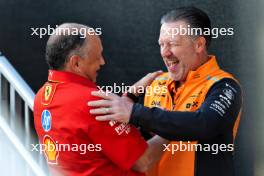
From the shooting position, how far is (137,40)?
4234mm

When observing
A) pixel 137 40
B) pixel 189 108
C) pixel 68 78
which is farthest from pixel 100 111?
pixel 137 40

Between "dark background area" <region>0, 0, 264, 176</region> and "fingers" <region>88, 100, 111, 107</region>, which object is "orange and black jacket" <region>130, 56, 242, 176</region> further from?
"dark background area" <region>0, 0, 264, 176</region>

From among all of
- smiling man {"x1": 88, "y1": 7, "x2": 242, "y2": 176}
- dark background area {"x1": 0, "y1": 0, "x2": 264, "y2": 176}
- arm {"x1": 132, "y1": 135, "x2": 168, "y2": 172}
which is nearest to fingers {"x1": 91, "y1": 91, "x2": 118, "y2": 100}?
smiling man {"x1": 88, "y1": 7, "x2": 242, "y2": 176}

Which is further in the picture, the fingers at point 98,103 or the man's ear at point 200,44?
the man's ear at point 200,44

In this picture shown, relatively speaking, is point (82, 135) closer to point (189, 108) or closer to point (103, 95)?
point (103, 95)

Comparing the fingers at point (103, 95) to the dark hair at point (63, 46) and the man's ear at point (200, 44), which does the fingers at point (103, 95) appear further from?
the man's ear at point (200, 44)

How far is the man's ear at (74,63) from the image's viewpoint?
253cm

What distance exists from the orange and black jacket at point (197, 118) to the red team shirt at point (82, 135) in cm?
11

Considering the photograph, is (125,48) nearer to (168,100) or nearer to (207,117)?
(168,100)

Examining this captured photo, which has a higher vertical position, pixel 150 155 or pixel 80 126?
pixel 80 126

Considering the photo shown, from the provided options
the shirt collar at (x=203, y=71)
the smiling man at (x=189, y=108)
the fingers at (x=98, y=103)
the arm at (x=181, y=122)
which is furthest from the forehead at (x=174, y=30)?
the fingers at (x=98, y=103)

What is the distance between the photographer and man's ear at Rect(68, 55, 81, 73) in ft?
8.30

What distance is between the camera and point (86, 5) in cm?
432

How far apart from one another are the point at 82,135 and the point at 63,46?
372 mm
